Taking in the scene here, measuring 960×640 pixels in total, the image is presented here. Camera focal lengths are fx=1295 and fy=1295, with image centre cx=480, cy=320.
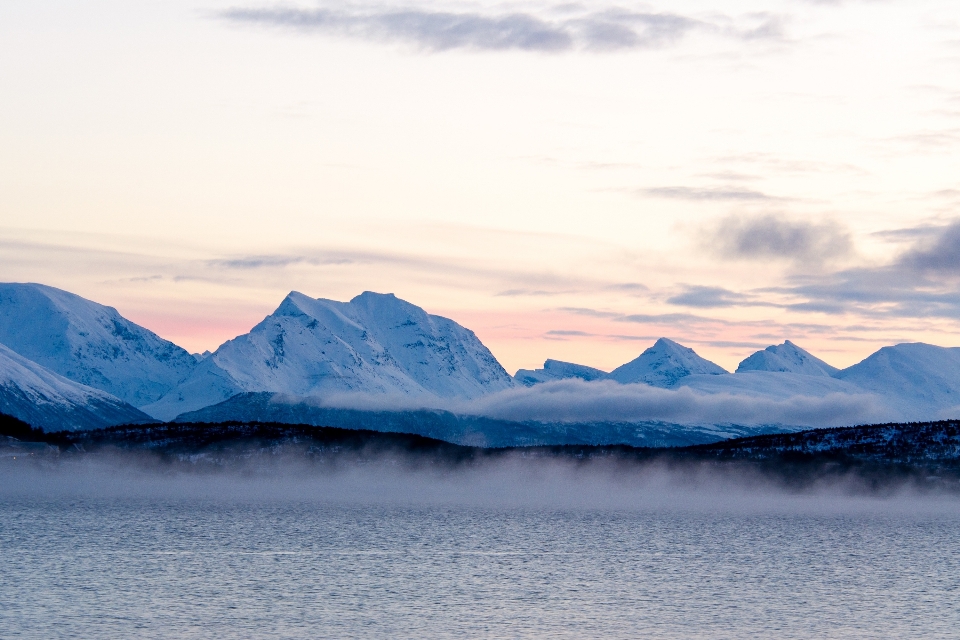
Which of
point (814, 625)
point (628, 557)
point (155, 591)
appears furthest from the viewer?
point (628, 557)

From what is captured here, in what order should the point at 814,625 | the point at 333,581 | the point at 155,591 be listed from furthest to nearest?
the point at 333,581 < the point at 155,591 < the point at 814,625

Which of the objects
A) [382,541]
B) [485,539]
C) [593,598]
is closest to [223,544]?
[382,541]

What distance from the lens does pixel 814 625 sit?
10562 cm

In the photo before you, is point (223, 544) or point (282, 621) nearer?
point (282, 621)

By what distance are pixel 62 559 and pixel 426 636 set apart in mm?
65585

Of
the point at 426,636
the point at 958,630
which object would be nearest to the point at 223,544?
the point at 426,636

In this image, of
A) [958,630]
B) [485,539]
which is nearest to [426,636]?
[958,630]

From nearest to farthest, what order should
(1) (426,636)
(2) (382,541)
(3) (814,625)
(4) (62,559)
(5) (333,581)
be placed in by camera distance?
(1) (426,636) < (3) (814,625) < (5) (333,581) < (4) (62,559) < (2) (382,541)

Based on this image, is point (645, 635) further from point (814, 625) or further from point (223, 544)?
point (223, 544)

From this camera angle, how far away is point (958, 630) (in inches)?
4067

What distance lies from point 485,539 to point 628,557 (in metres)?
34.7

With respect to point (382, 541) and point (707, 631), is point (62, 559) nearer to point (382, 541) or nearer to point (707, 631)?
point (382, 541)

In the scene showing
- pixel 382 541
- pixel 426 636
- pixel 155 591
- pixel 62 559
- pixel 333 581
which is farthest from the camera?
pixel 382 541

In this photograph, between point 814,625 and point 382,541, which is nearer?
point 814,625
